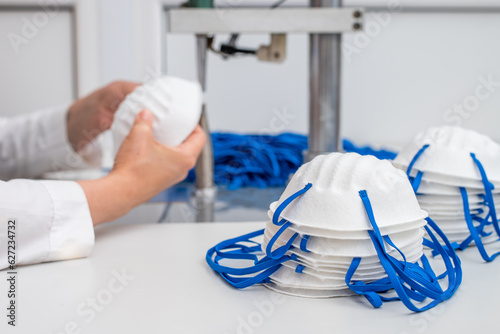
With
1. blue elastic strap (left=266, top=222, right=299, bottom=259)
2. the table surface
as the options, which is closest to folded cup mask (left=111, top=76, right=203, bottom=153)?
the table surface

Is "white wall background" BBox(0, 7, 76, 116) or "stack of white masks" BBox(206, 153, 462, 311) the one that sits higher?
"white wall background" BBox(0, 7, 76, 116)

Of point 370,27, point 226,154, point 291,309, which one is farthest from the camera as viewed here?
point 370,27

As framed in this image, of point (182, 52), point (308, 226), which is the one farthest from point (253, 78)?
point (308, 226)

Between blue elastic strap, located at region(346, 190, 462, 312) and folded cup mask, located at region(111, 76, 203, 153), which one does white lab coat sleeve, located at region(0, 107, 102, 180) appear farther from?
blue elastic strap, located at region(346, 190, 462, 312)

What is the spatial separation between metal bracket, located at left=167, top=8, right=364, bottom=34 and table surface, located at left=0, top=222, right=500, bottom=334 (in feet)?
1.17

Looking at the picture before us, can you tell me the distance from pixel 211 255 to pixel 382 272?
18 centimetres

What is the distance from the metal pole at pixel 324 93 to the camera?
83 cm

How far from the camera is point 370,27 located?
1534 mm

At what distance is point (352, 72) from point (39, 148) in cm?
94

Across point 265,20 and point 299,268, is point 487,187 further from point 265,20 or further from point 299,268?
point 265,20

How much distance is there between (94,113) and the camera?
43.2 inches

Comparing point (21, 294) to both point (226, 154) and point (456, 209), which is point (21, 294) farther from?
point (226, 154)

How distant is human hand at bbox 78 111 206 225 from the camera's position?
25.7 inches

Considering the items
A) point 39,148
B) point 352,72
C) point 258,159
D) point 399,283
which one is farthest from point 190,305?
point 352,72
